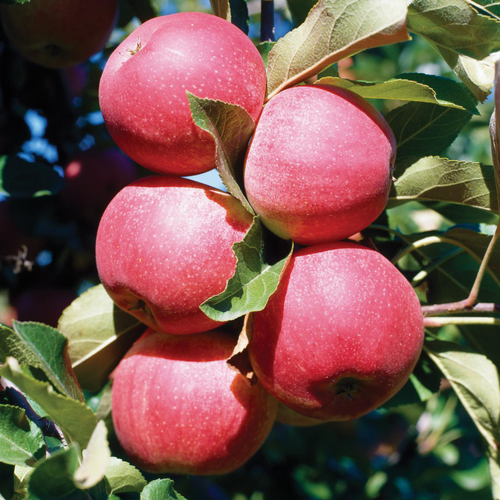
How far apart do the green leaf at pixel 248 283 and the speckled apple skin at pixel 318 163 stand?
69 mm

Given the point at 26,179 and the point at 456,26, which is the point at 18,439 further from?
the point at 456,26

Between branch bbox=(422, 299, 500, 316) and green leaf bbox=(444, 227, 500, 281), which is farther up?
green leaf bbox=(444, 227, 500, 281)

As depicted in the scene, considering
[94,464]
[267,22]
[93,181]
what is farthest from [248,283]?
[93,181]

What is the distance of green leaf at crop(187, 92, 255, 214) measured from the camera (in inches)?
33.5

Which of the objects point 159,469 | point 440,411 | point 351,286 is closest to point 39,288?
point 159,469

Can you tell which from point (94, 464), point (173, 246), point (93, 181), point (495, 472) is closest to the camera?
point (94, 464)

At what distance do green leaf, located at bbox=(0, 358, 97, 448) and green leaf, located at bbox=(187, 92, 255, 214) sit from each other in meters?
0.42

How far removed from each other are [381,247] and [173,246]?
1.88 ft

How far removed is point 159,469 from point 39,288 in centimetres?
84

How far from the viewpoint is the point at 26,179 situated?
1.47 m

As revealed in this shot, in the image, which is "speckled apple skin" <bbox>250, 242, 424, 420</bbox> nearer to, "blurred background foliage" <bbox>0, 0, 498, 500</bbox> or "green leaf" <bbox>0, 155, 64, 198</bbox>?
"blurred background foliage" <bbox>0, 0, 498, 500</bbox>

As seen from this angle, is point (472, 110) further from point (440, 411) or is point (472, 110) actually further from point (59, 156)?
point (440, 411)

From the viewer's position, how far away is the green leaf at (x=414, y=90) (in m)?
0.93

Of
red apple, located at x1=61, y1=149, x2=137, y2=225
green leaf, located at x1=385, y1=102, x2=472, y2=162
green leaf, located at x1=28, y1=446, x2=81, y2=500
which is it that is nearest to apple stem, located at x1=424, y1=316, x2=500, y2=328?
green leaf, located at x1=385, y1=102, x2=472, y2=162
